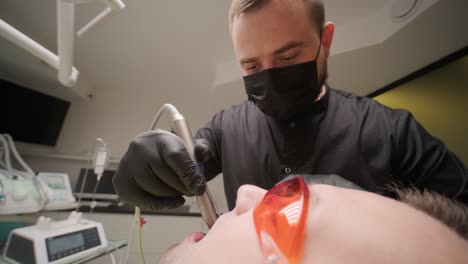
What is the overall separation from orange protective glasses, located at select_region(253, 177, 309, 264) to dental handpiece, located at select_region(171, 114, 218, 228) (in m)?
0.21

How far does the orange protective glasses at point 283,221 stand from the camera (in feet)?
0.74

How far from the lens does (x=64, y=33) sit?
0.76 meters

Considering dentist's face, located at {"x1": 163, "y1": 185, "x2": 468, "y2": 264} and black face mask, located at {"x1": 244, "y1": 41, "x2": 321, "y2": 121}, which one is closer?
dentist's face, located at {"x1": 163, "y1": 185, "x2": 468, "y2": 264}

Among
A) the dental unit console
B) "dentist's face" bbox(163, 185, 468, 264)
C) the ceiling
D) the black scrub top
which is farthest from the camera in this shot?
the ceiling

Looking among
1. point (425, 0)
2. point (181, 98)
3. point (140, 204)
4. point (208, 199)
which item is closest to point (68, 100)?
point (181, 98)

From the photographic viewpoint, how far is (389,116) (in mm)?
687

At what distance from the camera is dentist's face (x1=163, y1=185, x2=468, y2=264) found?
0.21 metres

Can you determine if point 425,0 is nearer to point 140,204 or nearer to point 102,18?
point 102,18

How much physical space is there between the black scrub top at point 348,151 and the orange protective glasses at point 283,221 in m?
0.38

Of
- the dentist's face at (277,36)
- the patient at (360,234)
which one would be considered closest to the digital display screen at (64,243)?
the patient at (360,234)

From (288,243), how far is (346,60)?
5.23ft

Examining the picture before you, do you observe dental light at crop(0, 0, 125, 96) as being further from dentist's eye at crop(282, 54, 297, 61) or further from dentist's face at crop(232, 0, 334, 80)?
dentist's eye at crop(282, 54, 297, 61)

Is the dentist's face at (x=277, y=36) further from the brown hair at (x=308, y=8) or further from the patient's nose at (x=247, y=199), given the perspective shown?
the patient's nose at (x=247, y=199)

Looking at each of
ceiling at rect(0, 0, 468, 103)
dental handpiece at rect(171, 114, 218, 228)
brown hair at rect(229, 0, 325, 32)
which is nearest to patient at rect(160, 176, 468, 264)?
dental handpiece at rect(171, 114, 218, 228)
